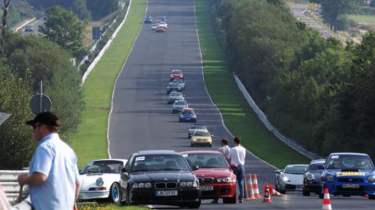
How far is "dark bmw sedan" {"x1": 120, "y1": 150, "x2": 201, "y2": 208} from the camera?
28938 millimetres

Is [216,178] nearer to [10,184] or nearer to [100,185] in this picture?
[100,185]

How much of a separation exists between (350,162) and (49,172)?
25158 millimetres

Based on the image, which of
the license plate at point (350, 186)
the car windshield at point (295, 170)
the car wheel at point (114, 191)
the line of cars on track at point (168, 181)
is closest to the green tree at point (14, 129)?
the car windshield at point (295, 170)

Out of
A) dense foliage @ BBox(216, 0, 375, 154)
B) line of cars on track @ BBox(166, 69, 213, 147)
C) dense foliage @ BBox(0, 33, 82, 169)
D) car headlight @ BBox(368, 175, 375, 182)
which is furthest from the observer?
line of cars on track @ BBox(166, 69, 213, 147)

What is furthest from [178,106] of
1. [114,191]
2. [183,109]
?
[114,191]

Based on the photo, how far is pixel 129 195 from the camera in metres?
29.5

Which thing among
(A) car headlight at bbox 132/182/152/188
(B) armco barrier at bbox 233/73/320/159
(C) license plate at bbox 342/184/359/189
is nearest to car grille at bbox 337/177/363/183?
(C) license plate at bbox 342/184/359/189

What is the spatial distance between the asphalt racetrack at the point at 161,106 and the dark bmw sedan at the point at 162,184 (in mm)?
1486

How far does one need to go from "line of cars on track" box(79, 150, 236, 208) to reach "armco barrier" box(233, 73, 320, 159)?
45.0 meters

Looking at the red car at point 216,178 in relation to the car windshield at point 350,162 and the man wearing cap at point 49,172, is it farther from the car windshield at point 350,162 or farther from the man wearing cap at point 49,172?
the man wearing cap at point 49,172

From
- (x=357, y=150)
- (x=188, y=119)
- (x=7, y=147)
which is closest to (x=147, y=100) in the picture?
(x=188, y=119)

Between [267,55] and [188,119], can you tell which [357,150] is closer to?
[188,119]

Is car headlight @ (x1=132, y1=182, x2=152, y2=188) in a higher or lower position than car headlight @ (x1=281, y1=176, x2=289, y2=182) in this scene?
higher

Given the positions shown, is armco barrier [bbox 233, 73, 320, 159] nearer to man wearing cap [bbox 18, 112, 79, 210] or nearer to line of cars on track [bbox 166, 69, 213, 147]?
line of cars on track [bbox 166, 69, 213, 147]
